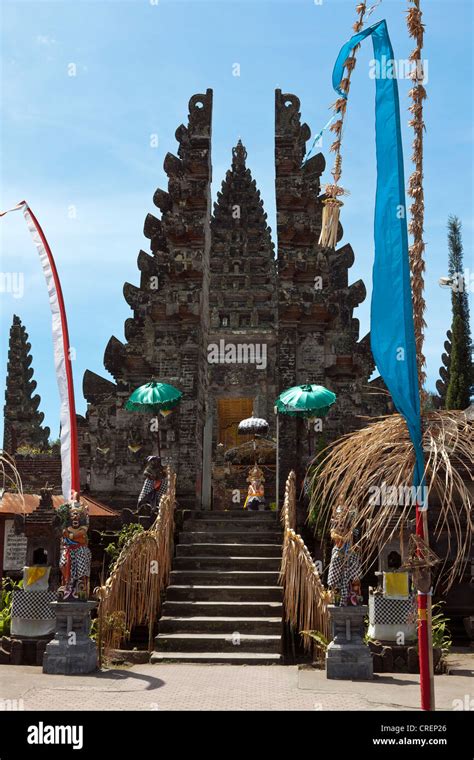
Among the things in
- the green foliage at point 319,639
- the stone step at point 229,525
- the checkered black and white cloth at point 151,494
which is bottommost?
the green foliage at point 319,639

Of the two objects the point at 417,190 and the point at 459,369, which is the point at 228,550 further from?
the point at 459,369

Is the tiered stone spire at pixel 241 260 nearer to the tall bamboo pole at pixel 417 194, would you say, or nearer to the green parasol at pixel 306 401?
the green parasol at pixel 306 401

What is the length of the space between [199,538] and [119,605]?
12.0 ft

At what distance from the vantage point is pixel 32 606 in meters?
11.8

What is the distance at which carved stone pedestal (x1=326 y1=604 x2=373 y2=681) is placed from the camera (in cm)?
1028

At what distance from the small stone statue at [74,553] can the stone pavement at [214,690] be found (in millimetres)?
1057

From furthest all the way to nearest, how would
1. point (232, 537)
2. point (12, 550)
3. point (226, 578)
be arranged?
point (12, 550), point (232, 537), point (226, 578)

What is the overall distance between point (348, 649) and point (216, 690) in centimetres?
186

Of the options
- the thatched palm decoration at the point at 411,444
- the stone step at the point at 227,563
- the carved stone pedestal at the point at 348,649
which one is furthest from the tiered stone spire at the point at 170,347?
the thatched palm decoration at the point at 411,444

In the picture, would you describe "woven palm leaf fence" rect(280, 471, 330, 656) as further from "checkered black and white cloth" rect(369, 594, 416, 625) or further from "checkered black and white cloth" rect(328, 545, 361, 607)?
"checkered black and white cloth" rect(369, 594, 416, 625)

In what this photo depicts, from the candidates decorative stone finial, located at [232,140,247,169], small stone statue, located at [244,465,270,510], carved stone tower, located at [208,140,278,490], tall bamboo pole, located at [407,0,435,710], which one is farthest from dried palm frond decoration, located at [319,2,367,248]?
decorative stone finial, located at [232,140,247,169]

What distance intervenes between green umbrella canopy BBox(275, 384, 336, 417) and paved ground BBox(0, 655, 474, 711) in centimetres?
634

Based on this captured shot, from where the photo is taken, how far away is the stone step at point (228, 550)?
1486cm

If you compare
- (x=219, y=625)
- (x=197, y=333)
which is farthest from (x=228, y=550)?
(x=197, y=333)
